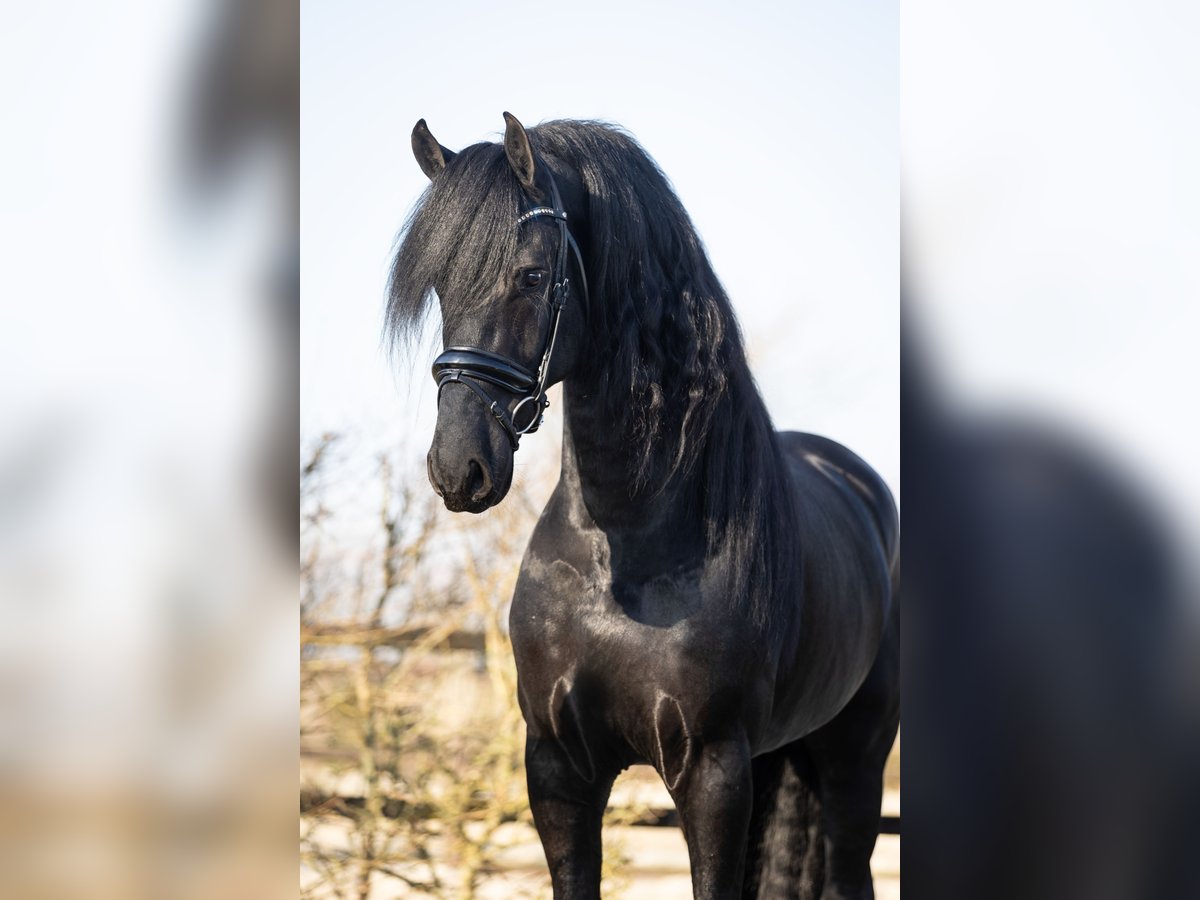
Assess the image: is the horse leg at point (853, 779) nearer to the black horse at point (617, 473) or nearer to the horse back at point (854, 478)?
the horse back at point (854, 478)

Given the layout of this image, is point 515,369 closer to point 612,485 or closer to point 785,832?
point 612,485

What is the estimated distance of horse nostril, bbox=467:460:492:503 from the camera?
1.56 m

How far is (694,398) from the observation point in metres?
1.81

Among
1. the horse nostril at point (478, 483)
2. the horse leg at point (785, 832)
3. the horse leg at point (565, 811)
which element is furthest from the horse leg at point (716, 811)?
the horse leg at point (785, 832)

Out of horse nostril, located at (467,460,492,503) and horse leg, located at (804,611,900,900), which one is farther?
horse leg, located at (804,611,900,900)

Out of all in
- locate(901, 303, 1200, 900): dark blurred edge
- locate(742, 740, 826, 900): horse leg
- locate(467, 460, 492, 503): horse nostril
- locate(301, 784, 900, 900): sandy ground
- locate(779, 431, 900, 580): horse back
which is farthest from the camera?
locate(301, 784, 900, 900): sandy ground

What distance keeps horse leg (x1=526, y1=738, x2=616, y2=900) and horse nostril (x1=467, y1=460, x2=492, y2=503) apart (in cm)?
54

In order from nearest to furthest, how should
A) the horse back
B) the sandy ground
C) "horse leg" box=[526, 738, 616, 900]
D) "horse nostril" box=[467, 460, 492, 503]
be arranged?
"horse nostril" box=[467, 460, 492, 503]
"horse leg" box=[526, 738, 616, 900]
the horse back
the sandy ground

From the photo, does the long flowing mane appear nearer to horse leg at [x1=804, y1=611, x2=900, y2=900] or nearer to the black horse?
the black horse

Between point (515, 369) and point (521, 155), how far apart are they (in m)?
0.30

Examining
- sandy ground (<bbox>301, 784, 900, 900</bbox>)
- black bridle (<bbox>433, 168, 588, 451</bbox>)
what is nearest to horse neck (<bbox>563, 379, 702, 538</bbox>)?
black bridle (<bbox>433, 168, 588, 451</bbox>)

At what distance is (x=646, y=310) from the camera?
5.81ft

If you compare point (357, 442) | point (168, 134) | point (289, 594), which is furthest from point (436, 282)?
point (357, 442)

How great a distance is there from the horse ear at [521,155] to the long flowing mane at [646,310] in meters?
0.02
